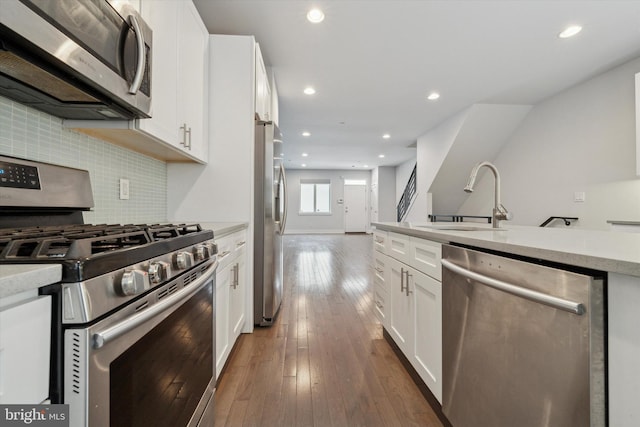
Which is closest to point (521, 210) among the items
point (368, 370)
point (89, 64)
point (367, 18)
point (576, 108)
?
point (576, 108)

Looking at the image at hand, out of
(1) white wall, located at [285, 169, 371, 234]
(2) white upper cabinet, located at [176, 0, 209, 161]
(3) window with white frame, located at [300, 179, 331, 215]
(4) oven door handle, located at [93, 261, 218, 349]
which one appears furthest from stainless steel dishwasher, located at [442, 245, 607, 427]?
(3) window with white frame, located at [300, 179, 331, 215]

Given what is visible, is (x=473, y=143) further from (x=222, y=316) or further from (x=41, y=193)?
(x=41, y=193)

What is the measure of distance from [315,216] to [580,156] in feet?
26.8

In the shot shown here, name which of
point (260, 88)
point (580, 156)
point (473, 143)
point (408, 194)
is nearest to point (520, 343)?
point (260, 88)

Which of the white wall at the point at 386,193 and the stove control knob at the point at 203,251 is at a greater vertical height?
the white wall at the point at 386,193

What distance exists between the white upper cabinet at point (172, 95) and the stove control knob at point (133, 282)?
3.08ft

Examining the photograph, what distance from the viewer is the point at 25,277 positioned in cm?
44

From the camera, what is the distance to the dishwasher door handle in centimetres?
67

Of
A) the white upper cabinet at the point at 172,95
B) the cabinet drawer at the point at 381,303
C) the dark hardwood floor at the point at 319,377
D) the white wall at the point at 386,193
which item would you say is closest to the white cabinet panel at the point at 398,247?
the cabinet drawer at the point at 381,303

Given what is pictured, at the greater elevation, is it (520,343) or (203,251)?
(203,251)

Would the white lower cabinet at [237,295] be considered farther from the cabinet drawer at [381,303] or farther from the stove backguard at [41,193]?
the cabinet drawer at [381,303]

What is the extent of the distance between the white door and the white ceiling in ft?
21.5

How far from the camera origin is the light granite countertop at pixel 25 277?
0.41 meters

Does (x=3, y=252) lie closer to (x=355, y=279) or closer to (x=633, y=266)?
(x=633, y=266)
